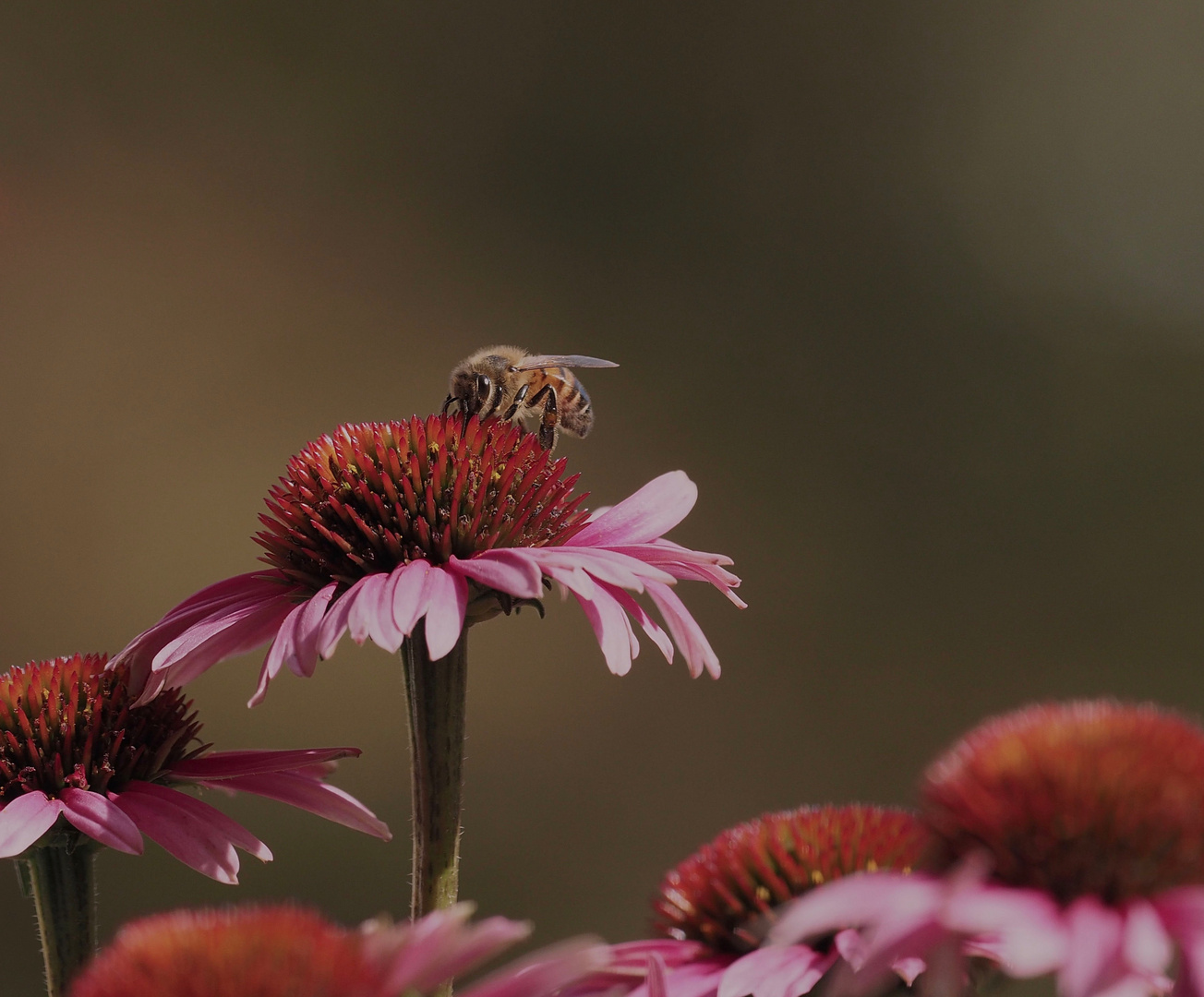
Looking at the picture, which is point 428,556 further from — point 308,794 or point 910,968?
point 910,968

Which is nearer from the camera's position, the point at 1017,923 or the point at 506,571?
the point at 1017,923

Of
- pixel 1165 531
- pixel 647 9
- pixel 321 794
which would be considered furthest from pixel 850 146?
pixel 321 794

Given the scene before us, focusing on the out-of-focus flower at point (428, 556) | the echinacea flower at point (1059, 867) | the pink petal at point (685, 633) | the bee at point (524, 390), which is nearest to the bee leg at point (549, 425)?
the bee at point (524, 390)

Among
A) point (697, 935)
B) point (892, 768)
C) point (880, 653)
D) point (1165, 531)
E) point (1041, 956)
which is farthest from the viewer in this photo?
point (1165, 531)

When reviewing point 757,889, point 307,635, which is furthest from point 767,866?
point 307,635

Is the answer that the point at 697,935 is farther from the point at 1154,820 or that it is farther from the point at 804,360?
the point at 804,360

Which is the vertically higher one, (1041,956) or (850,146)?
(850,146)

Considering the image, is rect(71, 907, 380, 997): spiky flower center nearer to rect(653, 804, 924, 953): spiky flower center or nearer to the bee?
rect(653, 804, 924, 953): spiky flower center

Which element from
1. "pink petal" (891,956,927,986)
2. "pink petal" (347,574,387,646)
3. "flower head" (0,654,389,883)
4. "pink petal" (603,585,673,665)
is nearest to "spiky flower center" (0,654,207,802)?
"flower head" (0,654,389,883)
